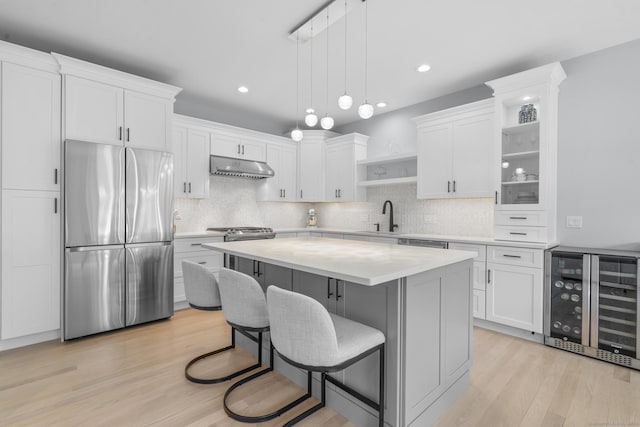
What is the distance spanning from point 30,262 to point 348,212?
411 centimetres

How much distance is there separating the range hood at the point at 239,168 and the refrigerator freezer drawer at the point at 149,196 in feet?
3.09

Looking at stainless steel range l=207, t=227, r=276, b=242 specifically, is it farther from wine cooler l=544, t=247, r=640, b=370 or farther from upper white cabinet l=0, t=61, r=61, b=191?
wine cooler l=544, t=247, r=640, b=370

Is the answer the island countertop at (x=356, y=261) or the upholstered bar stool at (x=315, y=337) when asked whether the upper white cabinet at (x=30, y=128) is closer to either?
the island countertop at (x=356, y=261)

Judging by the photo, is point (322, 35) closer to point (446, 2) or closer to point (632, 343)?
point (446, 2)

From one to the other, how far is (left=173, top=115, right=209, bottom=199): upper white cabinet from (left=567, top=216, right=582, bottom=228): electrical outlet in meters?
4.22

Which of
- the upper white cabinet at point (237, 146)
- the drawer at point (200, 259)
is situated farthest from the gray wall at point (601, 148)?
the drawer at point (200, 259)

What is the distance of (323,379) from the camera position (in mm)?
1911

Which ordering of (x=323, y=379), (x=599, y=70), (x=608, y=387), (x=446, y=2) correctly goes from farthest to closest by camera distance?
(x=599, y=70), (x=446, y=2), (x=608, y=387), (x=323, y=379)

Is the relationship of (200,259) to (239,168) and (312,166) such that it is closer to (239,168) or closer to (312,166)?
(239,168)

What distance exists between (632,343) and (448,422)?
1784mm

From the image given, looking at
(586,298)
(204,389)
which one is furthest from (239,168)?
(586,298)

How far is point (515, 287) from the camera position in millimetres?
3031

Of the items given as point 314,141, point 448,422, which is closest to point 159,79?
point 314,141

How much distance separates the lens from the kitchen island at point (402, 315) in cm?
160
